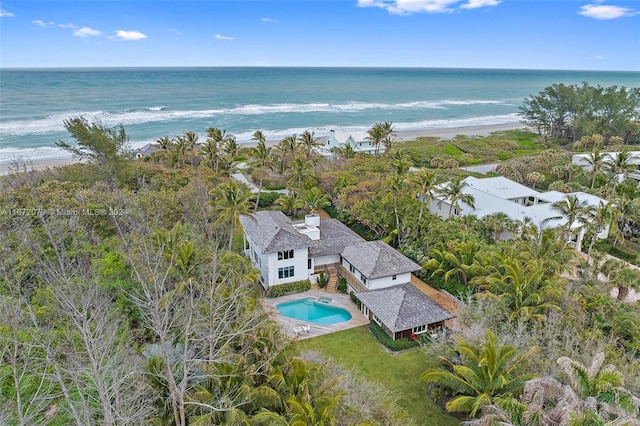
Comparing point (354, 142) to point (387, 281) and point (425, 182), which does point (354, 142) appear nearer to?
point (425, 182)

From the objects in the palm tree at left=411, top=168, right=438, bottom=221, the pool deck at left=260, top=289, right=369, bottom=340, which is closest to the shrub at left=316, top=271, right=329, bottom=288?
the pool deck at left=260, top=289, right=369, bottom=340

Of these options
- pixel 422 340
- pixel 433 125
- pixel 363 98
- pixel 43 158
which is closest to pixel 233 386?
pixel 422 340

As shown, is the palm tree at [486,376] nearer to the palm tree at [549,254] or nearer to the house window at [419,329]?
the house window at [419,329]

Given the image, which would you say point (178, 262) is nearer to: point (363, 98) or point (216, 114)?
point (216, 114)

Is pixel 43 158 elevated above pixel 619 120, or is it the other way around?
pixel 619 120

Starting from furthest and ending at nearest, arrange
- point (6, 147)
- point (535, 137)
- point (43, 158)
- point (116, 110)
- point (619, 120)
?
point (116, 110)
point (535, 137)
point (619, 120)
point (6, 147)
point (43, 158)

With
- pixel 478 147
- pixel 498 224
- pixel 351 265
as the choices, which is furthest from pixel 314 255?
pixel 478 147

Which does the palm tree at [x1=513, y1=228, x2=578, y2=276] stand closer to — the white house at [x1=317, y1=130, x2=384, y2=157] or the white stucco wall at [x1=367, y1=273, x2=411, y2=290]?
the white stucco wall at [x1=367, y1=273, x2=411, y2=290]
